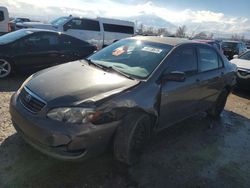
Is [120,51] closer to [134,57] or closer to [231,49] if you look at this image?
[134,57]

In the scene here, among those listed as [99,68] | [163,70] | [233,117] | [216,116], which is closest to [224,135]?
[216,116]

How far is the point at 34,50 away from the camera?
24.0ft

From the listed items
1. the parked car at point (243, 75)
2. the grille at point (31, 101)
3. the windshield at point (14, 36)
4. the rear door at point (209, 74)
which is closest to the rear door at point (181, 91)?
the rear door at point (209, 74)

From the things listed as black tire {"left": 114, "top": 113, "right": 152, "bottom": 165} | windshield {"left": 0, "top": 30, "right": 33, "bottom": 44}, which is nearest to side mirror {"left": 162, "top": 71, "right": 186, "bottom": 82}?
black tire {"left": 114, "top": 113, "right": 152, "bottom": 165}

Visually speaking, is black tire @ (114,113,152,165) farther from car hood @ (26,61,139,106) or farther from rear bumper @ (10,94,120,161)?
car hood @ (26,61,139,106)

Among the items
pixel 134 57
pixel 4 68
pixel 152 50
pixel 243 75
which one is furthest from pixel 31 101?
pixel 243 75

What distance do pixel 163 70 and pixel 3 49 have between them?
4922mm

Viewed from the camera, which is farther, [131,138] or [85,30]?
[85,30]

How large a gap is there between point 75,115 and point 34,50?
509 centimetres

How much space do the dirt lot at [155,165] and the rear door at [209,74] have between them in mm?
698

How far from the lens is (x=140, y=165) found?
3.59m

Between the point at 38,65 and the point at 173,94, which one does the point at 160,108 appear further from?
the point at 38,65

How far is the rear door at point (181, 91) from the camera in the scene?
3.80 metres

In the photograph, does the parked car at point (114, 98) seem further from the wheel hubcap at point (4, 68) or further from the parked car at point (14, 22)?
the parked car at point (14, 22)
